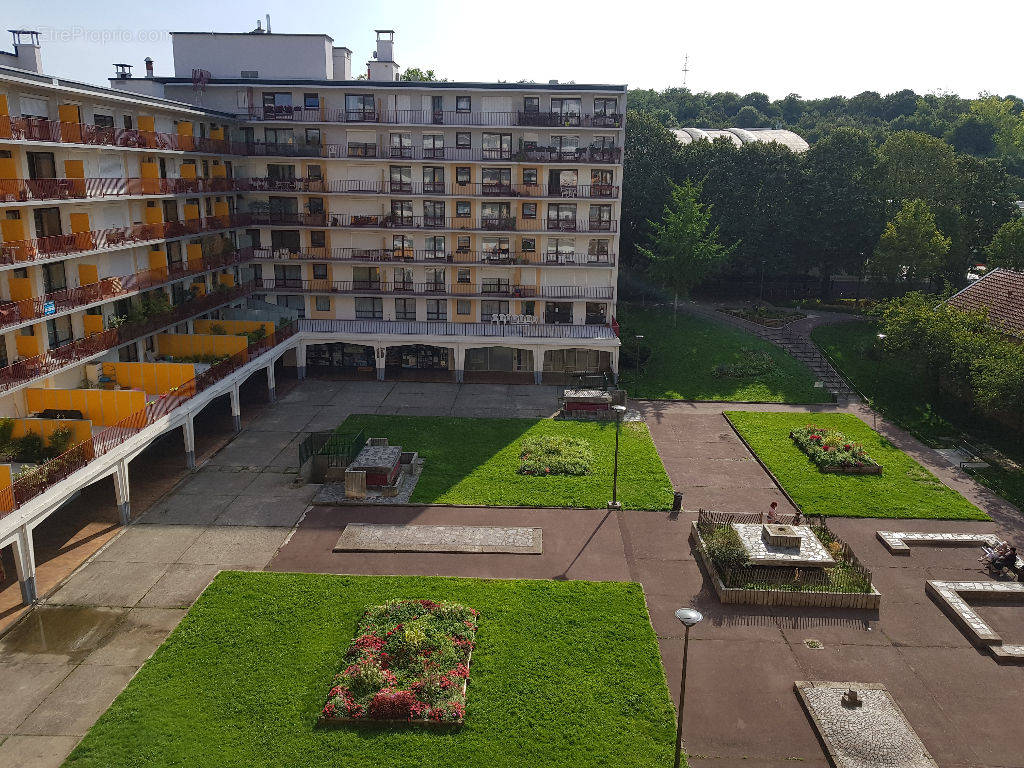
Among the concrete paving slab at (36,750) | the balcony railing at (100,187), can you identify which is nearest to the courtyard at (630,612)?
the concrete paving slab at (36,750)

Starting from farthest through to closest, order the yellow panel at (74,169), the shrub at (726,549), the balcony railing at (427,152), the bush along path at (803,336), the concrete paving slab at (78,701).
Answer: the bush along path at (803,336) < the balcony railing at (427,152) < the yellow panel at (74,169) < the shrub at (726,549) < the concrete paving slab at (78,701)

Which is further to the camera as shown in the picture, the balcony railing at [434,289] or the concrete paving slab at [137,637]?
the balcony railing at [434,289]

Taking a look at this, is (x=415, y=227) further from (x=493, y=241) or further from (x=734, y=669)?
(x=734, y=669)

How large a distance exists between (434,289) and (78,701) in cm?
3659

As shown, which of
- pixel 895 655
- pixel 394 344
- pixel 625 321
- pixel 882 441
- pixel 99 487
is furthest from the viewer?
pixel 625 321

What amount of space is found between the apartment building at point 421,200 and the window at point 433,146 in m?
0.15

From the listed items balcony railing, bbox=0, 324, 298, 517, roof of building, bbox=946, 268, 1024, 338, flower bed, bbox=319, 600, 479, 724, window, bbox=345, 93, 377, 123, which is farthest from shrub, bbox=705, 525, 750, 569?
window, bbox=345, 93, 377, 123

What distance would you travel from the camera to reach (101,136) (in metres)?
37.1

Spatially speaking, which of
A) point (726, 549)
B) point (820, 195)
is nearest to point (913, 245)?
point (820, 195)

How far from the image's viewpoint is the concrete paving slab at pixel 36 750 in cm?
1906

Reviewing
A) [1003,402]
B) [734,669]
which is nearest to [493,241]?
[1003,402]

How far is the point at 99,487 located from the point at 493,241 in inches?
1157

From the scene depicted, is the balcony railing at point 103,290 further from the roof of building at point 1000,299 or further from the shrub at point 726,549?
the roof of building at point 1000,299

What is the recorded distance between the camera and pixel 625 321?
205 feet
